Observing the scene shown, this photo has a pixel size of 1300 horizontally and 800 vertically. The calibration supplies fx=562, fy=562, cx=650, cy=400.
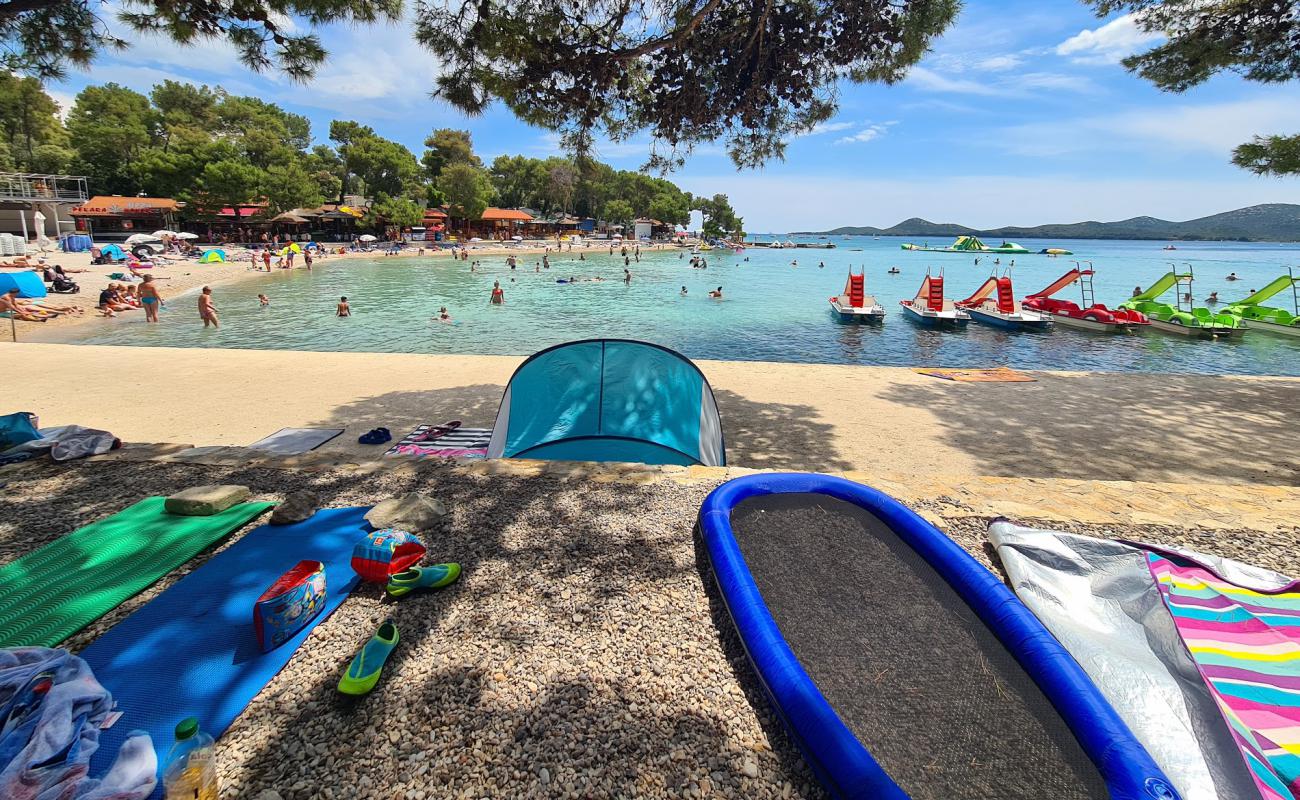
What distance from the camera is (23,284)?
18.0 m

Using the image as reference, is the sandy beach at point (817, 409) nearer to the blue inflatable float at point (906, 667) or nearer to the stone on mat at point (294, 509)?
the blue inflatable float at point (906, 667)

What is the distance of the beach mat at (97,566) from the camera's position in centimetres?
273

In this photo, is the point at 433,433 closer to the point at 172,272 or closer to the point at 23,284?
the point at 23,284

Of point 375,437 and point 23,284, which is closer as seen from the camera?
point 375,437

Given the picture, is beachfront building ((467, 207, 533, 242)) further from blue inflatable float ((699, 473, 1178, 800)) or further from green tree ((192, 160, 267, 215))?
blue inflatable float ((699, 473, 1178, 800))

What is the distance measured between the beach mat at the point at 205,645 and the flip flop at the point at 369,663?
0.58ft

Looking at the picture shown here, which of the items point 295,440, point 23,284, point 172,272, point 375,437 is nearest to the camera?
point 295,440

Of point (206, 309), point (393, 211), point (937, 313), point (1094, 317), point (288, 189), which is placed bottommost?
point (1094, 317)

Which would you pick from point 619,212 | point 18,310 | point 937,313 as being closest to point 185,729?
point 18,310

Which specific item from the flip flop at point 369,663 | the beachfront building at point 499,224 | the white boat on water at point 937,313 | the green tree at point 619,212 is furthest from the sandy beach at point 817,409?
the green tree at point 619,212

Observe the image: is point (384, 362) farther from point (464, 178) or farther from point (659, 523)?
point (464, 178)

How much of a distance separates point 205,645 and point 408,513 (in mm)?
1283

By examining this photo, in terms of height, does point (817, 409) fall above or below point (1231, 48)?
below

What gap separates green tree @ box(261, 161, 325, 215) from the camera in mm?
48281
